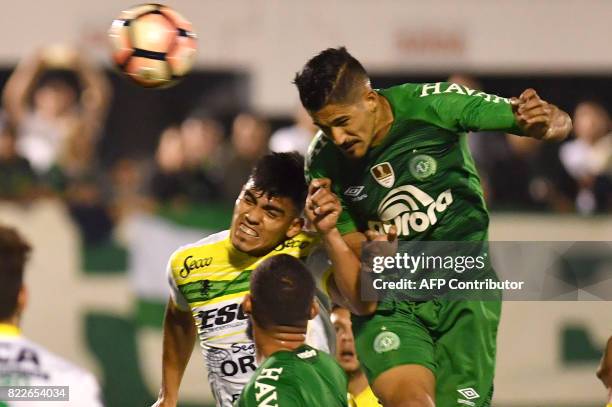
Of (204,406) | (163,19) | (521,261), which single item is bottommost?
(204,406)

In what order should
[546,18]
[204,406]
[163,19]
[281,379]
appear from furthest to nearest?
[546,18], [204,406], [163,19], [281,379]

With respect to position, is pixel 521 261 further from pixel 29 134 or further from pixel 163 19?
pixel 29 134

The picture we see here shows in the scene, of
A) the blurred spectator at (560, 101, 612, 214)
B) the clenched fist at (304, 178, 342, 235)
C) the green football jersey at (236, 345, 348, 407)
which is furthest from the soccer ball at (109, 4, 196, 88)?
the blurred spectator at (560, 101, 612, 214)

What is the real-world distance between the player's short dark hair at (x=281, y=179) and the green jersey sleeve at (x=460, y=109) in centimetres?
66

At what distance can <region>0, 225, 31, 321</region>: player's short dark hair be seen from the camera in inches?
170

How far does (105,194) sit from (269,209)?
423cm

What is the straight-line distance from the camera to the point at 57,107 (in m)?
11.1

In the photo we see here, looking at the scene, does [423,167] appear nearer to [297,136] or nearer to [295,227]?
[295,227]

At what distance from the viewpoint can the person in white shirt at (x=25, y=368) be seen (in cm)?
418

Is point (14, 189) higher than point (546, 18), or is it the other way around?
point (546, 18)

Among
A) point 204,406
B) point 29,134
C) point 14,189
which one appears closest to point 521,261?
point 204,406

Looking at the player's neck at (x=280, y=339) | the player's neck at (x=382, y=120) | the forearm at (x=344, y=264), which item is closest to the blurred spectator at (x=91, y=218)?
the forearm at (x=344, y=264)

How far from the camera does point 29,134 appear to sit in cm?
1084

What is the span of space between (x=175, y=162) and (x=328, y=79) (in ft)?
16.3
